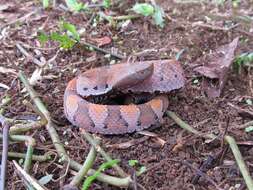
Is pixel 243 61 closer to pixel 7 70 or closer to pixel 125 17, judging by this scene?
pixel 125 17

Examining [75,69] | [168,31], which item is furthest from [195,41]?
Answer: [75,69]

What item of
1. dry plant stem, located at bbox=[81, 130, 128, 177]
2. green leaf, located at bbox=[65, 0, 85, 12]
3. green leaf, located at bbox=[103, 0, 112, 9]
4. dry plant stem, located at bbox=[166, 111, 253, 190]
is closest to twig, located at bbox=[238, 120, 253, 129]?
dry plant stem, located at bbox=[166, 111, 253, 190]

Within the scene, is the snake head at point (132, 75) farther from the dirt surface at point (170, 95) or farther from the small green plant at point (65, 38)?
the small green plant at point (65, 38)

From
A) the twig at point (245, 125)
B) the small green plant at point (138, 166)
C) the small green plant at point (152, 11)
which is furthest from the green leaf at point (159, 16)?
the small green plant at point (138, 166)

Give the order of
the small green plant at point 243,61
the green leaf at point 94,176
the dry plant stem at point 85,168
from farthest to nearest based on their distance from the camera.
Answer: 1. the small green plant at point 243,61
2. the dry plant stem at point 85,168
3. the green leaf at point 94,176

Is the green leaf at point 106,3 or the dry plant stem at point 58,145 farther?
the green leaf at point 106,3

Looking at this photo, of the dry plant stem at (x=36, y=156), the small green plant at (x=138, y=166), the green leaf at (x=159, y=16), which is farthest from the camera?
the green leaf at (x=159, y=16)
